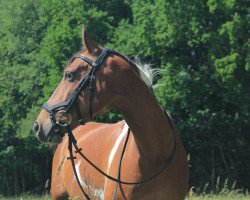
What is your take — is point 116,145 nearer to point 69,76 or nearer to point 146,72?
point 146,72

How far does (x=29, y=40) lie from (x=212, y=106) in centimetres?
1175

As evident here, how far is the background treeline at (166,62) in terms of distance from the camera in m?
23.3

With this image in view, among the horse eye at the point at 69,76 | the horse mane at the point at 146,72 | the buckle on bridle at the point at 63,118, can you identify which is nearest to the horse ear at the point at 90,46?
the horse eye at the point at 69,76

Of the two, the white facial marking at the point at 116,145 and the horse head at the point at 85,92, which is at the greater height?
the horse head at the point at 85,92

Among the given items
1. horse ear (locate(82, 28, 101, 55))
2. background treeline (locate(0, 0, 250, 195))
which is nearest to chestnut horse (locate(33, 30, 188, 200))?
horse ear (locate(82, 28, 101, 55))

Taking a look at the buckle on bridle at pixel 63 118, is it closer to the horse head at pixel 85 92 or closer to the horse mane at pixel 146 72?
the horse head at pixel 85 92

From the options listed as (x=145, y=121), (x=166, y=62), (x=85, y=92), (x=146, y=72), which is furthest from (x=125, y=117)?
(x=166, y=62)

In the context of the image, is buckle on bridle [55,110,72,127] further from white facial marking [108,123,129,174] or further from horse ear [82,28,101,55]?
white facial marking [108,123,129,174]

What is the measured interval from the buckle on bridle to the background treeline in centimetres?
1481

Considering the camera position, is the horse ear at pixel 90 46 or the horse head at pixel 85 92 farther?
the horse ear at pixel 90 46

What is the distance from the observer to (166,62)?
2533cm

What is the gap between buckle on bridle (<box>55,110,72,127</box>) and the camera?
4578 millimetres

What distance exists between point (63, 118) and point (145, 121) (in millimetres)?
683

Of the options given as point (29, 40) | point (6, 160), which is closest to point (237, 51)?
point (29, 40)
